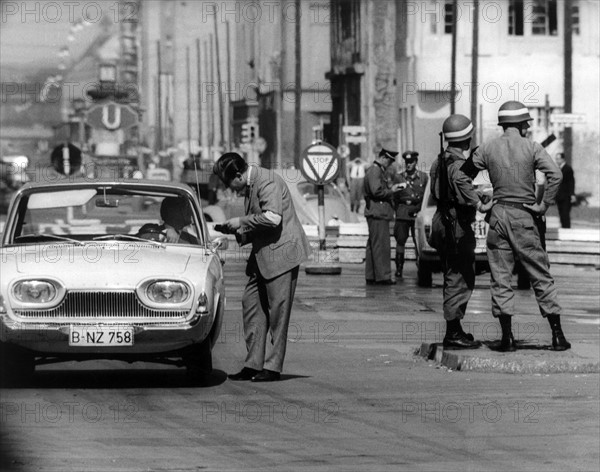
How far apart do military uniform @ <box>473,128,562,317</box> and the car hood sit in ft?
7.50

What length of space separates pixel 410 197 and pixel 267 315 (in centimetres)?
1127

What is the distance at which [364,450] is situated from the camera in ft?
26.9

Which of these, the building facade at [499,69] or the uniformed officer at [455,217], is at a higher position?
the building facade at [499,69]

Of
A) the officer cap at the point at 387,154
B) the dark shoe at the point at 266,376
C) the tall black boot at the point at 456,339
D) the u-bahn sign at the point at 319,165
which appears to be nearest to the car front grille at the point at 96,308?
the dark shoe at the point at 266,376

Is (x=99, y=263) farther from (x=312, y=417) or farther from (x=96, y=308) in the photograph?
(x=312, y=417)

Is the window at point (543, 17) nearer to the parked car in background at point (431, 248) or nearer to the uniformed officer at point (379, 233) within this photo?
the parked car in background at point (431, 248)

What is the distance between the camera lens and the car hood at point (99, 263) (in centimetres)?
1033

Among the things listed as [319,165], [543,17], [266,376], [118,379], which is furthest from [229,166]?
[543,17]

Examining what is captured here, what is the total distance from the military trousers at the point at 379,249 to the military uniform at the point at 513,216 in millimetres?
8924

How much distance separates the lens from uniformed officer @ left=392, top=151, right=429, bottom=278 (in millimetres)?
22094

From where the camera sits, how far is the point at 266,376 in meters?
10.9

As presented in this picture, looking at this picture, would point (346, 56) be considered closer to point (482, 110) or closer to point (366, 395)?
point (482, 110)

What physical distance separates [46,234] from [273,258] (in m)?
1.79

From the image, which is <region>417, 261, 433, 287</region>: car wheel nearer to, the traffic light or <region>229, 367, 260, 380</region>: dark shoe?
<region>229, 367, 260, 380</region>: dark shoe
